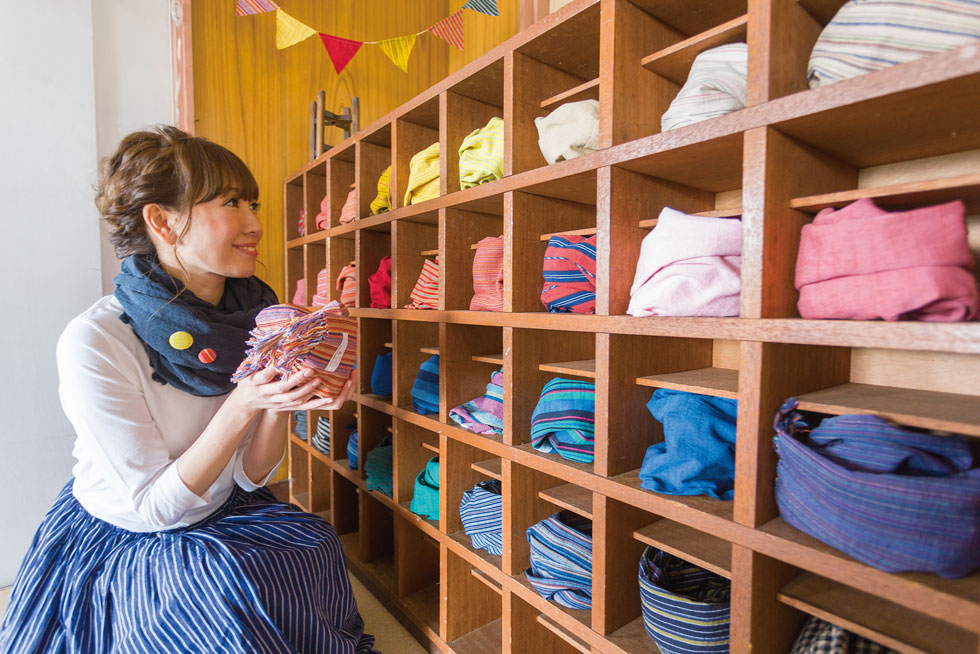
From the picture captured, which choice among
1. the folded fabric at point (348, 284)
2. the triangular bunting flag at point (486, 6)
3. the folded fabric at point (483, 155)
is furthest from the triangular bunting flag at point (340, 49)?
the folded fabric at point (483, 155)

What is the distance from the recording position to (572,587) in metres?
1.11

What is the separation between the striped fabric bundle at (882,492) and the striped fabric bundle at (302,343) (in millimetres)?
807

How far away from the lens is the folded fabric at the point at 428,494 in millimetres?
1509

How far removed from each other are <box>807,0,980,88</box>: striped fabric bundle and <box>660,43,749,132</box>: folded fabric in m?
0.11

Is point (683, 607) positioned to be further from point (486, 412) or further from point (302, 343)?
point (302, 343)

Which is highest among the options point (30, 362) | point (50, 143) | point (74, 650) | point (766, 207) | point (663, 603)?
point (50, 143)

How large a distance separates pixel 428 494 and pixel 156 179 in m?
1.06

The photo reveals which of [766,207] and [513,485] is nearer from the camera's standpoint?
[766,207]

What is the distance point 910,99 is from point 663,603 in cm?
86

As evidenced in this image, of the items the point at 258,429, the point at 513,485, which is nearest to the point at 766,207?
the point at 513,485

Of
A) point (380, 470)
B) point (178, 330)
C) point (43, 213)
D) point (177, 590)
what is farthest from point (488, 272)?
point (43, 213)

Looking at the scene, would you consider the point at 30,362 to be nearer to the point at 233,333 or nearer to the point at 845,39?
the point at 233,333

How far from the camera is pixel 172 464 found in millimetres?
1097

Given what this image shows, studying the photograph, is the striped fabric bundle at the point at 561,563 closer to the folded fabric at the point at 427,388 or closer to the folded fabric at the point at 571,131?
the folded fabric at the point at 427,388
